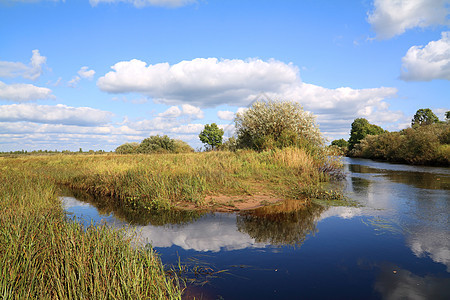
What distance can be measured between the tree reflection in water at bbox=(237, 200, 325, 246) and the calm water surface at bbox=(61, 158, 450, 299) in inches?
1.1

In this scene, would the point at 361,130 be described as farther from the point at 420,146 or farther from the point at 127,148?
the point at 127,148

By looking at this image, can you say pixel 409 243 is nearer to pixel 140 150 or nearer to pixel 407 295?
pixel 407 295

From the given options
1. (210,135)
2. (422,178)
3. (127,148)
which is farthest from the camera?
(210,135)

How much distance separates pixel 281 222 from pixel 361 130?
7935 centimetres

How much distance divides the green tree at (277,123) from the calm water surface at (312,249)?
13.9 m

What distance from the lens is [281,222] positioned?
29.6 feet

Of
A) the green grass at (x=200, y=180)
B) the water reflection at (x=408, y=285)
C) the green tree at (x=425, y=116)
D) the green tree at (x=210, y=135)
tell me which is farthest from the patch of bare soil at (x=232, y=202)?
the green tree at (x=425, y=116)

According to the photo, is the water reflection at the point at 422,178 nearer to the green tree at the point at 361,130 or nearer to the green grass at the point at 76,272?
the green grass at the point at 76,272

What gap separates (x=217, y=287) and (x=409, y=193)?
12651mm

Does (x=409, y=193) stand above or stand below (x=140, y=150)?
below

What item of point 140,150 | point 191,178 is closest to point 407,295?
point 191,178

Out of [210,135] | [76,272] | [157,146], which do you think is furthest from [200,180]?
[210,135]

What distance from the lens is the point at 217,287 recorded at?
5027 mm

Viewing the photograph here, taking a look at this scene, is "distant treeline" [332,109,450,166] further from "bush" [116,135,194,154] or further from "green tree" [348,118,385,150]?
"bush" [116,135,194,154]
